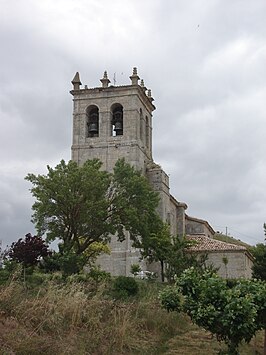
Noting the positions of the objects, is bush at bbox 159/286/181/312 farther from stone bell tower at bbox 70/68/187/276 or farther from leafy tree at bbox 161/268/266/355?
stone bell tower at bbox 70/68/187/276

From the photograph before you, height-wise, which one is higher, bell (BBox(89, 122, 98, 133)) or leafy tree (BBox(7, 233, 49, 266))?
bell (BBox(89, 122, 98, 133))

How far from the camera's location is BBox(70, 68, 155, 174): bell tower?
4347 cm

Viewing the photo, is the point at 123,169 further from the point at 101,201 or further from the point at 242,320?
the point at 242,320

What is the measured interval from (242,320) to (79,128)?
35.9 metres

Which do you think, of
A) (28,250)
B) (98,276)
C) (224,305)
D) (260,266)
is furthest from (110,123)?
(224,305)

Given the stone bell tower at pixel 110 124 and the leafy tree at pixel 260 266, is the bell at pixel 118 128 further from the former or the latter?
the leafy tree at pixel 260 266

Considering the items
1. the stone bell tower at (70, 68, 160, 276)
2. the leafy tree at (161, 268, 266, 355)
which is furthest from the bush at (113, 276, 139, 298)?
the stone bell tower at (70, 68, 160, 276)

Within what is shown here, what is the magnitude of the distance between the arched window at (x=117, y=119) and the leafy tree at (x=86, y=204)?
47.0 ft

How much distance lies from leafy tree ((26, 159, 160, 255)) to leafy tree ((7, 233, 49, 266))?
1.33 meters

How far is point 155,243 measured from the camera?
34.9m

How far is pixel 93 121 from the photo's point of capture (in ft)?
150

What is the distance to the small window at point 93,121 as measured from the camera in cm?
4481

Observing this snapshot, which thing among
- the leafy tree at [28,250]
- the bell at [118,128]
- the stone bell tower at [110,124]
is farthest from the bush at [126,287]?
the bell at [118,128]

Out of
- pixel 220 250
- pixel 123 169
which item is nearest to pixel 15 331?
pixel 123 169
